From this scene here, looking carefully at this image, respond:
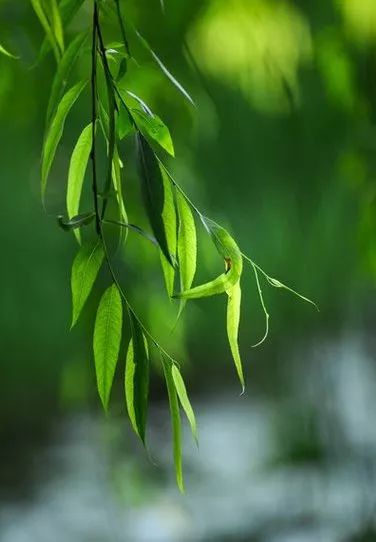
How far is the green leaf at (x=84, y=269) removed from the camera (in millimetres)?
318

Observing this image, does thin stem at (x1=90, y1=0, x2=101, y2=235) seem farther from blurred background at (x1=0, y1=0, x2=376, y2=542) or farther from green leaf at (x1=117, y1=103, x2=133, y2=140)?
blurred background at (x1=0, y1=0, x2=376, y2=542)

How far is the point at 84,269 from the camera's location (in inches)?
12.6

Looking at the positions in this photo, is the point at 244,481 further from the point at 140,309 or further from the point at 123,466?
the point at 140,309

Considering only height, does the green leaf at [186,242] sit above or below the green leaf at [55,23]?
below

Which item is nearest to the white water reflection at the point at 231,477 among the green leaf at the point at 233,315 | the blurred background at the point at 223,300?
the blurred background at the point at 223,300

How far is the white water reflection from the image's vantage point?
1.49 meters

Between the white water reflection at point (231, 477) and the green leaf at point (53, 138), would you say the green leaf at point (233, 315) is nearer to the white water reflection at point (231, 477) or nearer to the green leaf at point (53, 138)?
the green leaf at point (53, 138)

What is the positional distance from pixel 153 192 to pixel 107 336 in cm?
7

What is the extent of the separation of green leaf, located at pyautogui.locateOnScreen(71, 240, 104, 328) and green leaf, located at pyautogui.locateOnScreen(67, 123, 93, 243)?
0.01 m

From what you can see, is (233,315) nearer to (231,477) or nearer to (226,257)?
(226,257)

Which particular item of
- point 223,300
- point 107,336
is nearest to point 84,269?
point 107,336

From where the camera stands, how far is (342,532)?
1447mm

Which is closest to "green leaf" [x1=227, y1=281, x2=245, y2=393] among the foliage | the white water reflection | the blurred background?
the foliage

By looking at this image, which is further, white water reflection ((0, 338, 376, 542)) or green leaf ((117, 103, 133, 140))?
white water reflection ((0, 338, 376, 542))
